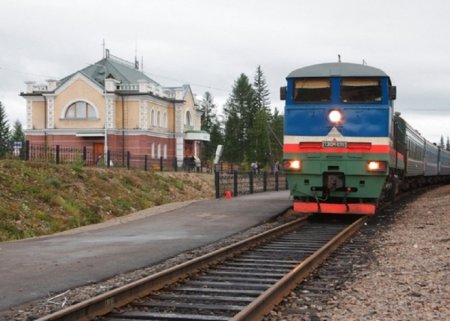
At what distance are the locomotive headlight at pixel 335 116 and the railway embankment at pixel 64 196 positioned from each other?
7808 millimetres

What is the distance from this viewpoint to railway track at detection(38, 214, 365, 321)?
607 centimetres

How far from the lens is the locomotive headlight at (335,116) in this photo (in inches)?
599

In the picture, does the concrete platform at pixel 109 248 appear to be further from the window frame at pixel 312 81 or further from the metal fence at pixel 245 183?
the metal fence at pixel 245 183

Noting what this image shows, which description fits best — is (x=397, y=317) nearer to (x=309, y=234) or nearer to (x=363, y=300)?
(x=363, y=300)

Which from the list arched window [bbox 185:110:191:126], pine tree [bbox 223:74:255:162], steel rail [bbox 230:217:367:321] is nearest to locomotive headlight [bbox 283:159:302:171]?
steel rail [bbox 230:217:367:321]

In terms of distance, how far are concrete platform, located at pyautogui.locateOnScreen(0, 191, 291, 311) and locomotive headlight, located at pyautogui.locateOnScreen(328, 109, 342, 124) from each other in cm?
329

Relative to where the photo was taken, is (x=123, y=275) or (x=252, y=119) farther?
(x=252, y=119)

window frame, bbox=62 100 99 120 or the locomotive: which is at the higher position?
window frame, bbox=62 100 99 120

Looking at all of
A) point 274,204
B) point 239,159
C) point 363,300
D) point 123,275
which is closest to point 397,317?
point 363,300

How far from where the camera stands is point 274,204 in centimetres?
2070

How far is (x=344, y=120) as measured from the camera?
1520cm

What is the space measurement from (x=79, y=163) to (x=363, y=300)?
61.0ft

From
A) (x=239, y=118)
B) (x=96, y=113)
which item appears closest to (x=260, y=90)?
(x=239, y=118)

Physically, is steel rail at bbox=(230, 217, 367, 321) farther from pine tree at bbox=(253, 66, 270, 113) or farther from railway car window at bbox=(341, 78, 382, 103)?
pine tree at bbox=(253, 66, 270, 113)
